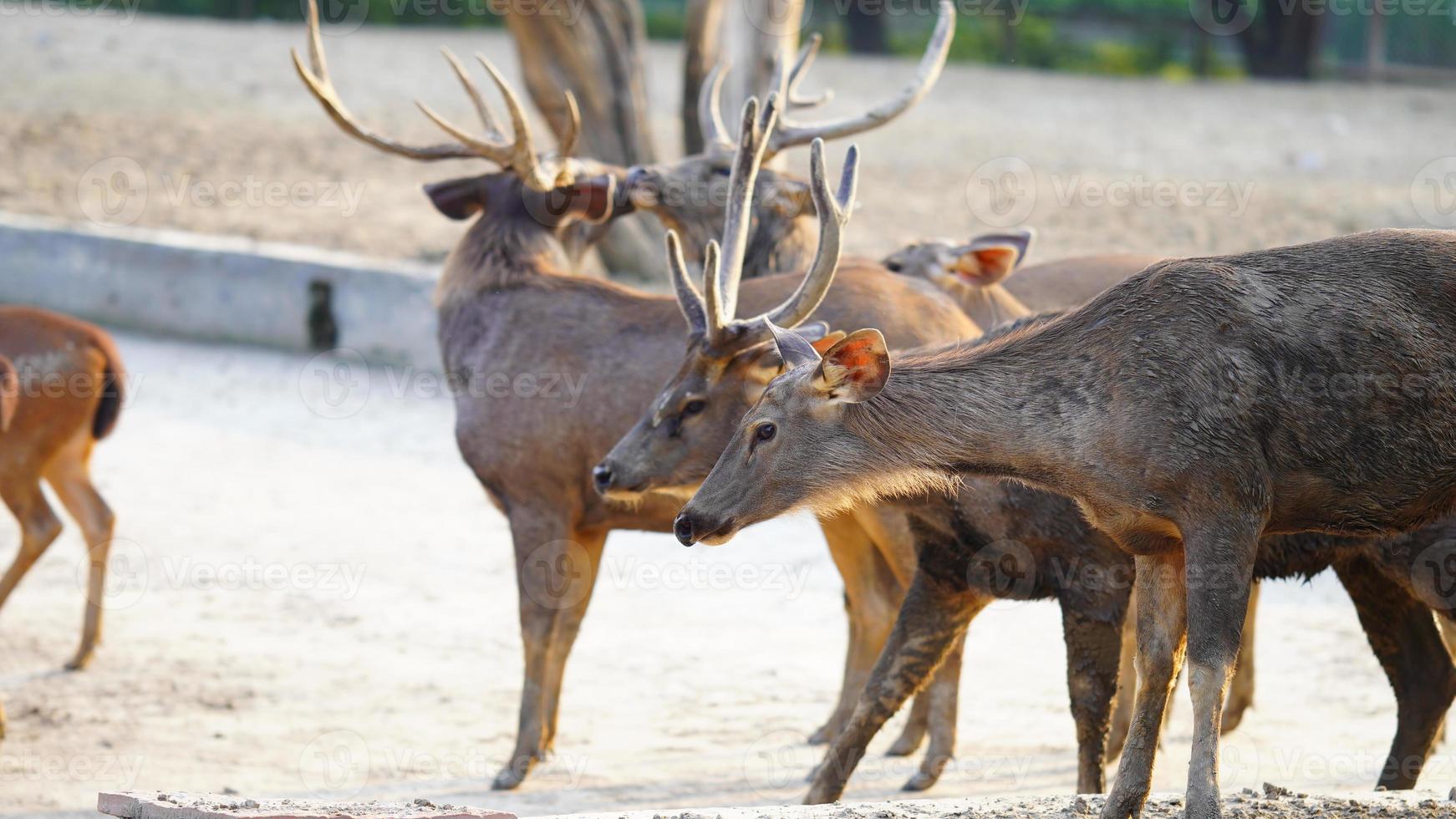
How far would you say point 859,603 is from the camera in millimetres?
6492

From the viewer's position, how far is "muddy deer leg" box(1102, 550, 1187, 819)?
14.1 ft

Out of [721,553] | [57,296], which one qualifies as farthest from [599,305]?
[57,296]

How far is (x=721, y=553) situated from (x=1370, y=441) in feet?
16.6

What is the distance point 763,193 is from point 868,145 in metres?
11.5

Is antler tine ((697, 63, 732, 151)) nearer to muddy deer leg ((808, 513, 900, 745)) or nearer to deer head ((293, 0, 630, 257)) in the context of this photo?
deer head ((293, 0, 630, 257))

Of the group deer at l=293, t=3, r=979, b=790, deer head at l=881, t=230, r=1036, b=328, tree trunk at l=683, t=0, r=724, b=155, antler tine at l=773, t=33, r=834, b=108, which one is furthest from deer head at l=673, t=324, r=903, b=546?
tree trunk at l=683, t=0, r=724, b=155

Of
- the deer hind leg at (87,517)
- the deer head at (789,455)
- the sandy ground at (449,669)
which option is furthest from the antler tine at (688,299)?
the deer hind leg at (87,517)

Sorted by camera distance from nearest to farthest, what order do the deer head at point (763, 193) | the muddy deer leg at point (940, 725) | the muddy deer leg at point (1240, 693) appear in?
the muddy deer leg at point (940, 725) < the muddy deer leg at point (1240, 693) < the deer head at point (763, 193)

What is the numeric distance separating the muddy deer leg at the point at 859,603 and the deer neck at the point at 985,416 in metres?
1.96

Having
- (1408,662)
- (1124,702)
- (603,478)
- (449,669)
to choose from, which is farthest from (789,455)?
(449,669)

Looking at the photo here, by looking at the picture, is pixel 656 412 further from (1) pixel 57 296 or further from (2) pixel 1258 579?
(1) pixel 57 296

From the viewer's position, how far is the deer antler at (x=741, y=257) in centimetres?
502

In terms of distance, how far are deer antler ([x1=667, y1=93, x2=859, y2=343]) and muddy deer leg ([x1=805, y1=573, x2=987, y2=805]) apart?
38.9 inches

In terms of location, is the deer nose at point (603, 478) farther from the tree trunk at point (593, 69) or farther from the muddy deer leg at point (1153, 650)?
the tree trunk at point (593, 69)
